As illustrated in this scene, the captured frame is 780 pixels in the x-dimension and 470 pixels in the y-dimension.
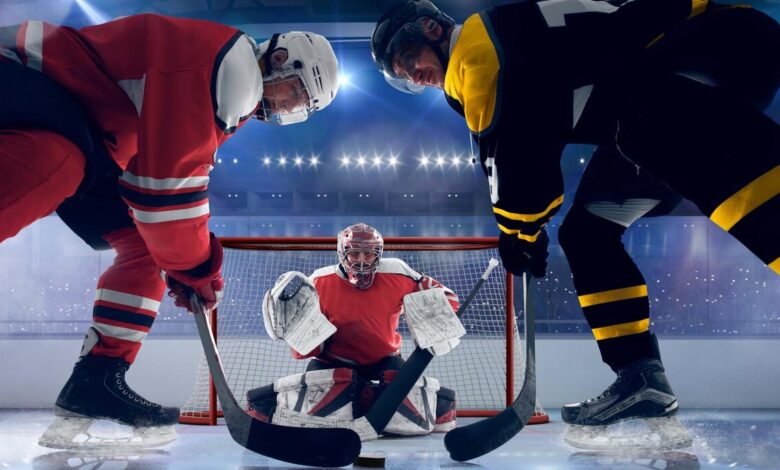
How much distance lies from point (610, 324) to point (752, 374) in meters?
2.02

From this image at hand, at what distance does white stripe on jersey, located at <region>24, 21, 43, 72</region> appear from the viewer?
1361 mm

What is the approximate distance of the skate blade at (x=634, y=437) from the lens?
5.41ft

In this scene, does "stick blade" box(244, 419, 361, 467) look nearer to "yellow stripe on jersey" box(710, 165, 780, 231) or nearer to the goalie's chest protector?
"yellow stripe on jersey" box(710, 165, 780, 231)

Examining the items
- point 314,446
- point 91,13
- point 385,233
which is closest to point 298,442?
point 314,446

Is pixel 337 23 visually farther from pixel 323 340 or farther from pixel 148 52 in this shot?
pixel 148 52

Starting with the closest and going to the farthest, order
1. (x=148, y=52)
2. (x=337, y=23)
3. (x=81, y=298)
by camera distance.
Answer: (x=148, y=52)
(x=81, y=298)
(x=337, y=23)

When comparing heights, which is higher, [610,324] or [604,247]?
[604,247]

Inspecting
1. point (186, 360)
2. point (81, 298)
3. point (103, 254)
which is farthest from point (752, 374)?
point (81, 298)

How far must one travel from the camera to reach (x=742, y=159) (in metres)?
1.17

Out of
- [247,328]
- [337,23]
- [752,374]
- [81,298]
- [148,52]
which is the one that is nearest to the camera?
[148,52]

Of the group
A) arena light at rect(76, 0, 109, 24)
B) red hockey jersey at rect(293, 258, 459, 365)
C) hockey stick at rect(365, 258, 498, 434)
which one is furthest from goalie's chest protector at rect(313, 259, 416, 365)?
arena light at rect(76, 0, 109, 24)

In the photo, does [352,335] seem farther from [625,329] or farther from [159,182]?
[159,182]

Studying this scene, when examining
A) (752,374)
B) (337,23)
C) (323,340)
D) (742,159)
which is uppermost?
(337,23)

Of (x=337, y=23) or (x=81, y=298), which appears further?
(x=337, y=23)
